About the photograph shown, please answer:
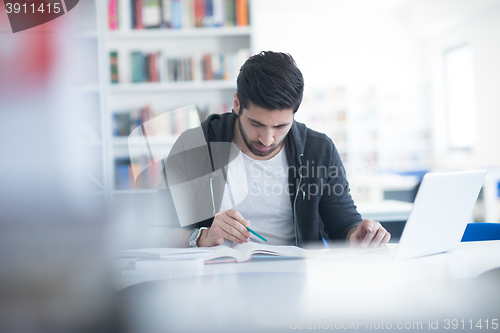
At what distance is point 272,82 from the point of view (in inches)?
50.7

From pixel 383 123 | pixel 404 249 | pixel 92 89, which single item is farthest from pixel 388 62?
pixel 92 89

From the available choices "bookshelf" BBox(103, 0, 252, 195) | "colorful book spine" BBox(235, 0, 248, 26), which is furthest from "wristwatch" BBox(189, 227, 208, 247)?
"colorful book spine" BBox(235, 0, 248, 26)

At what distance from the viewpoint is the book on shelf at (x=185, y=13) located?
10.1ft

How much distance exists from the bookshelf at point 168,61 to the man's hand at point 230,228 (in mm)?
2007

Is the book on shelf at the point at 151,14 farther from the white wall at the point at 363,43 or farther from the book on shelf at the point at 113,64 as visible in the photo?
the white wall at the point at 363,43

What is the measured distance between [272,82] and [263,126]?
141mm

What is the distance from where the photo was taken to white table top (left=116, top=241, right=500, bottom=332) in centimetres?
56

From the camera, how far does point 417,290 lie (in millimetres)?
684

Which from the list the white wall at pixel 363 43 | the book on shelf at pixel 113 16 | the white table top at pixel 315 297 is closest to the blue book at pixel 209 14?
the book on shelf at pixel 113 16

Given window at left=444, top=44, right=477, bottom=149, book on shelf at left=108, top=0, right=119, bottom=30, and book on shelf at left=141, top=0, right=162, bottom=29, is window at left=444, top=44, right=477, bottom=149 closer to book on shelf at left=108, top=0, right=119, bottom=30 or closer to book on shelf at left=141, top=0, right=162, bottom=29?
book on shelf at left=141, top=0, right=162, bottom=29

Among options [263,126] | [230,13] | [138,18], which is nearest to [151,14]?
[138,18]

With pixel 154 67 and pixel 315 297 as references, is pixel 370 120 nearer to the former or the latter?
pixel 154 67

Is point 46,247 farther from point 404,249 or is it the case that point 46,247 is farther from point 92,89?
point 404,249

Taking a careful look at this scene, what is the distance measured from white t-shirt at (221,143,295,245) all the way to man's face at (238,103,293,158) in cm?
8
